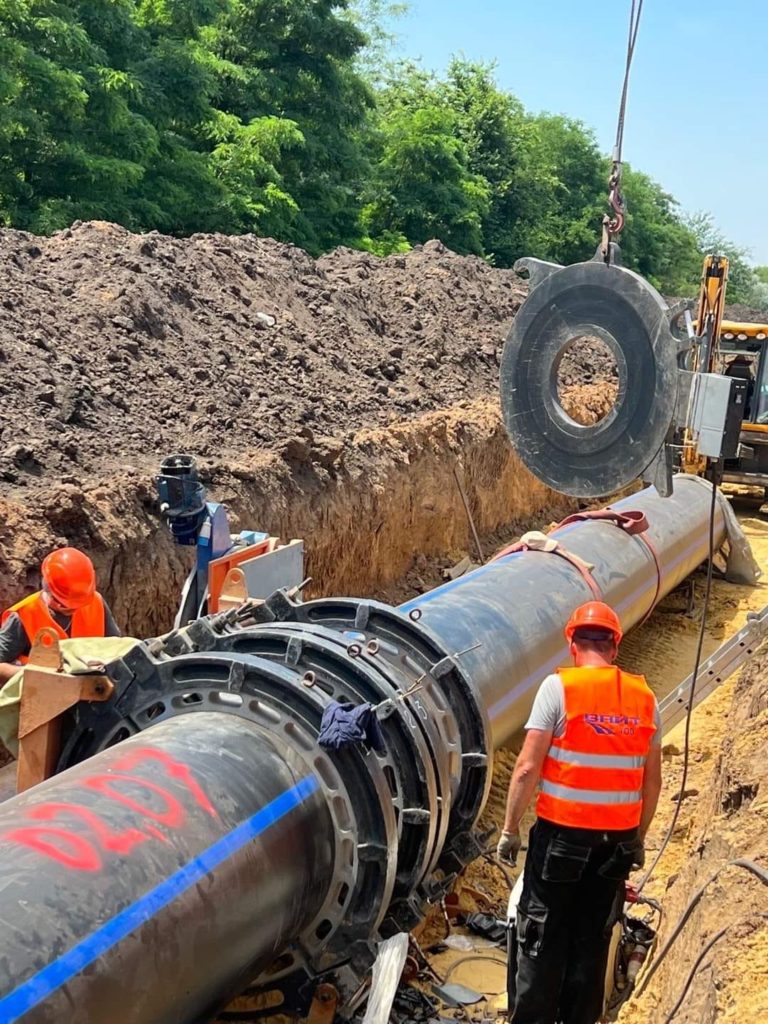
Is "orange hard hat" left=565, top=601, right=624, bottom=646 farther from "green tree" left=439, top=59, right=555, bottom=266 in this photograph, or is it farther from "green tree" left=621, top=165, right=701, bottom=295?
"green tree" left=621, top=165, right=701, bottom=295

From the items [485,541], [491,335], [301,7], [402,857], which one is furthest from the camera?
[301,7]

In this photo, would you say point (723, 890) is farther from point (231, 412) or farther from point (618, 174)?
point (231, 412)

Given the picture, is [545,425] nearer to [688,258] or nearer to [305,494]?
[305,494]

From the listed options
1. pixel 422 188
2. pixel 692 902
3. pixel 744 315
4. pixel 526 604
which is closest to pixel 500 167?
pixel 422 188

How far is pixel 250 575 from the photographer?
5793 mm

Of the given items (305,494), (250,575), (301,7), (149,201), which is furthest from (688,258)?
(250,575)

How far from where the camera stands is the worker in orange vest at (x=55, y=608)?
16.5 ft

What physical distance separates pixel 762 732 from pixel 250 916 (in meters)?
3.45

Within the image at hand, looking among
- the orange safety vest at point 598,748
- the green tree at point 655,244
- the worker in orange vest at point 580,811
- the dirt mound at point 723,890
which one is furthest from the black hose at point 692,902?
the green tree at point 655,244

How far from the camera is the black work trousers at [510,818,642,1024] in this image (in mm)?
4195

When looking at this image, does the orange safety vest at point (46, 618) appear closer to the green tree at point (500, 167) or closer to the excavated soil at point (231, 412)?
the excavated soil at point (231, 412)

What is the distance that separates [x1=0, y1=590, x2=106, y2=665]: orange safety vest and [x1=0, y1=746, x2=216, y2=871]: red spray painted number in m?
1.70

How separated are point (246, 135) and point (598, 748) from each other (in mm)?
19400

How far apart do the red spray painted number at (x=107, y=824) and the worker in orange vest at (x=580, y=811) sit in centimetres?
142
